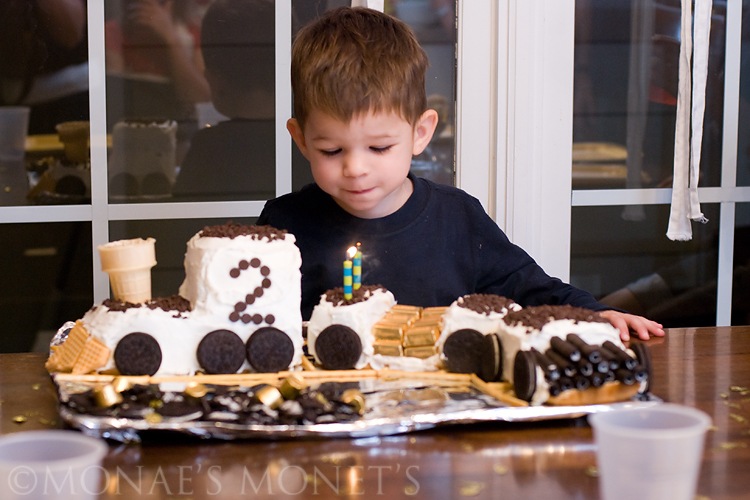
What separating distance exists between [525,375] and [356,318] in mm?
276

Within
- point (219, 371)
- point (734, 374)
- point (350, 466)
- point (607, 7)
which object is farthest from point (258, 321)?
point (607, 7)

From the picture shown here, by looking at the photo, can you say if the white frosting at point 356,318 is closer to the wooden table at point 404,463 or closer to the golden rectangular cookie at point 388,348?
the golden rectangular cookie at point 388,348

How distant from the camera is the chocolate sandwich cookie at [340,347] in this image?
126 centimetres

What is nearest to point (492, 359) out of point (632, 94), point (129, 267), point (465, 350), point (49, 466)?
point (465, 350)

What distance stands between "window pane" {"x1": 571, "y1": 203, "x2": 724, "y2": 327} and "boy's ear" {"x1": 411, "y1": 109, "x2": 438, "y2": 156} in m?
0.77

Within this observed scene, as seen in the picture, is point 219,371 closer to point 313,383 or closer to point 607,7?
point 313,383

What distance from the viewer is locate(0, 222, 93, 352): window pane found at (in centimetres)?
225

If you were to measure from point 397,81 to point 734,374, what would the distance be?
672 millimetres

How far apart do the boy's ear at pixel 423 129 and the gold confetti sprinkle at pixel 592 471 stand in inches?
33.7

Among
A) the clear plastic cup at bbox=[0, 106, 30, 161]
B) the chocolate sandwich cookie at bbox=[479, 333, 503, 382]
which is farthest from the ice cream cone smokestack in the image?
the clear plastic cup at bbox=[0, 106, 30, 161]

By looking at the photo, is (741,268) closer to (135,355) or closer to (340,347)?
(340,347)

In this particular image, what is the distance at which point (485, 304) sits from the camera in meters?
1.27

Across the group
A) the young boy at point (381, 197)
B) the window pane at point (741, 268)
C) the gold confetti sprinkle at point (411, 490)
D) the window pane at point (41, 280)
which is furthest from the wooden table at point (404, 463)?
the window pane at point (741, 268)

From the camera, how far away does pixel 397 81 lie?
5.12 ft
